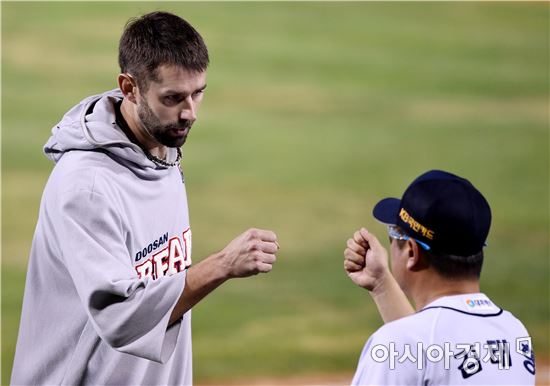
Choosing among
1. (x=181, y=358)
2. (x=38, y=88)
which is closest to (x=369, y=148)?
(x=38, y=88)

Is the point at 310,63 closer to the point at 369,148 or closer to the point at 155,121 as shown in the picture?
the point at 369,148

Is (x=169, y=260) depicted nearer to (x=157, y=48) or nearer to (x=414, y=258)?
(x=157, y=48)

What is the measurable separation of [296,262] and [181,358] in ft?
18.3

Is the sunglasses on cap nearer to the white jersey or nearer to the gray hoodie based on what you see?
the white jersey

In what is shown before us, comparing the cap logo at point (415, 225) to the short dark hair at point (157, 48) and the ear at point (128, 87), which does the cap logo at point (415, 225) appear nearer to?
the short dark hair at point (157, 48)

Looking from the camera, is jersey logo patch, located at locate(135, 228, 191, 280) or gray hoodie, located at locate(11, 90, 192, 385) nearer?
gray hoodie, located at locate(11, 90, 192, 385)

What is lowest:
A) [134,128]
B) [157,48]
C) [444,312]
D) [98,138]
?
[444,312]

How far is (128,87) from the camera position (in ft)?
11.1

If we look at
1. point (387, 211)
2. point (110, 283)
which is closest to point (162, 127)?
point (110, 283)

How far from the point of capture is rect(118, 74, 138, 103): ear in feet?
11.0

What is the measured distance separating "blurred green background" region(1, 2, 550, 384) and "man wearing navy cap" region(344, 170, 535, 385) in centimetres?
458

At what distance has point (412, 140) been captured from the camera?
38.9 feet

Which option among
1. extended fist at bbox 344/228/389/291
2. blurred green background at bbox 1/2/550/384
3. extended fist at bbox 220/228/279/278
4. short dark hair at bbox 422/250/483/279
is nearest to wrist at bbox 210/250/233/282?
extended fist at bbox 220/228/279/278

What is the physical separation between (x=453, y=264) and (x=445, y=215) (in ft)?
0.47
